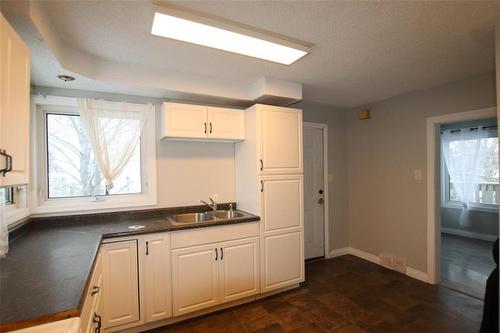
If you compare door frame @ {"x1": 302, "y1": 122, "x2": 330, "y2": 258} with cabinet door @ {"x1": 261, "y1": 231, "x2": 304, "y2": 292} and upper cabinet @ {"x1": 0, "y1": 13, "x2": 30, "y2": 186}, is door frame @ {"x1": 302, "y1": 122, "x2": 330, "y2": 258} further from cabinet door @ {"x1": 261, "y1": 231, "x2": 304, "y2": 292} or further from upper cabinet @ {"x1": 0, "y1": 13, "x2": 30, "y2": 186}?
upper cabinet @ {"x1": 0, "y1": 13, "x2": 30, "y2": 186}

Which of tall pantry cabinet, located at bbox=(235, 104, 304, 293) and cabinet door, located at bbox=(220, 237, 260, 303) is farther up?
tall pantry cabinet, located at bbox=(235, 104, 304, 293)

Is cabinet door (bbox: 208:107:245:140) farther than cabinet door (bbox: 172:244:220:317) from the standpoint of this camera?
Yes

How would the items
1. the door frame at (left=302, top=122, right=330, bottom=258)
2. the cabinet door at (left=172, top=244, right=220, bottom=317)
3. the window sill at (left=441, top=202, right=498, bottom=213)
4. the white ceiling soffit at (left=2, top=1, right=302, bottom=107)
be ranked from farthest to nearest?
the window sill at (left=441, top=202, right=498, bottom=213) → the door frame at (left=302, top=122, right=330, bottom=258) → the cabinet door at (left=172, top=244, right=220, bottom=317) → the white ceiling soffit at (left=2, top=1, right=302, bottom=107)

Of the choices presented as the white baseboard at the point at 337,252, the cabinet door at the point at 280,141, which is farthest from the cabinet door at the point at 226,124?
the white baseboard at the point at 337,252

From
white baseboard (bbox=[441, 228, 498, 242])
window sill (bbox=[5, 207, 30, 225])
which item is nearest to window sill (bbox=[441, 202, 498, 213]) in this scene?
white baseboard (bbox=[441, 228, 498, 242])

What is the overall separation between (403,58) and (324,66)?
2.21ft

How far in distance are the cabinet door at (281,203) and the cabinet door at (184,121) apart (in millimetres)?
883

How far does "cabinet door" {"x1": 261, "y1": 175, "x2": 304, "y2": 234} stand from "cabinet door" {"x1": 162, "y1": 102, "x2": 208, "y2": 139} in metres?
0.88

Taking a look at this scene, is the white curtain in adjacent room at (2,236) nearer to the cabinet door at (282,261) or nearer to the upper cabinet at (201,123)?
the upper cabinet at (201,123)

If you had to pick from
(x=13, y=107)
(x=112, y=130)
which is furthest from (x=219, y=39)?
(x=112, y=130)

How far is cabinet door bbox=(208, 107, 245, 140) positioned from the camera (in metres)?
2.76

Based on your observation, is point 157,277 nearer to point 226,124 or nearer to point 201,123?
point 201,123

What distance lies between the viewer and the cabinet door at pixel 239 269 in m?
2.52

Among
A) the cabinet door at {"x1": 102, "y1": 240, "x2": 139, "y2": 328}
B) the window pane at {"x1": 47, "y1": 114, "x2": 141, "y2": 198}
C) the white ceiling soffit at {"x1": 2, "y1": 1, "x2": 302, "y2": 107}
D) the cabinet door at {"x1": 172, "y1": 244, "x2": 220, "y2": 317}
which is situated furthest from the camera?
the window pane at {"x1": 47, "y1": 114, "x2": 141, "y2": 198}
